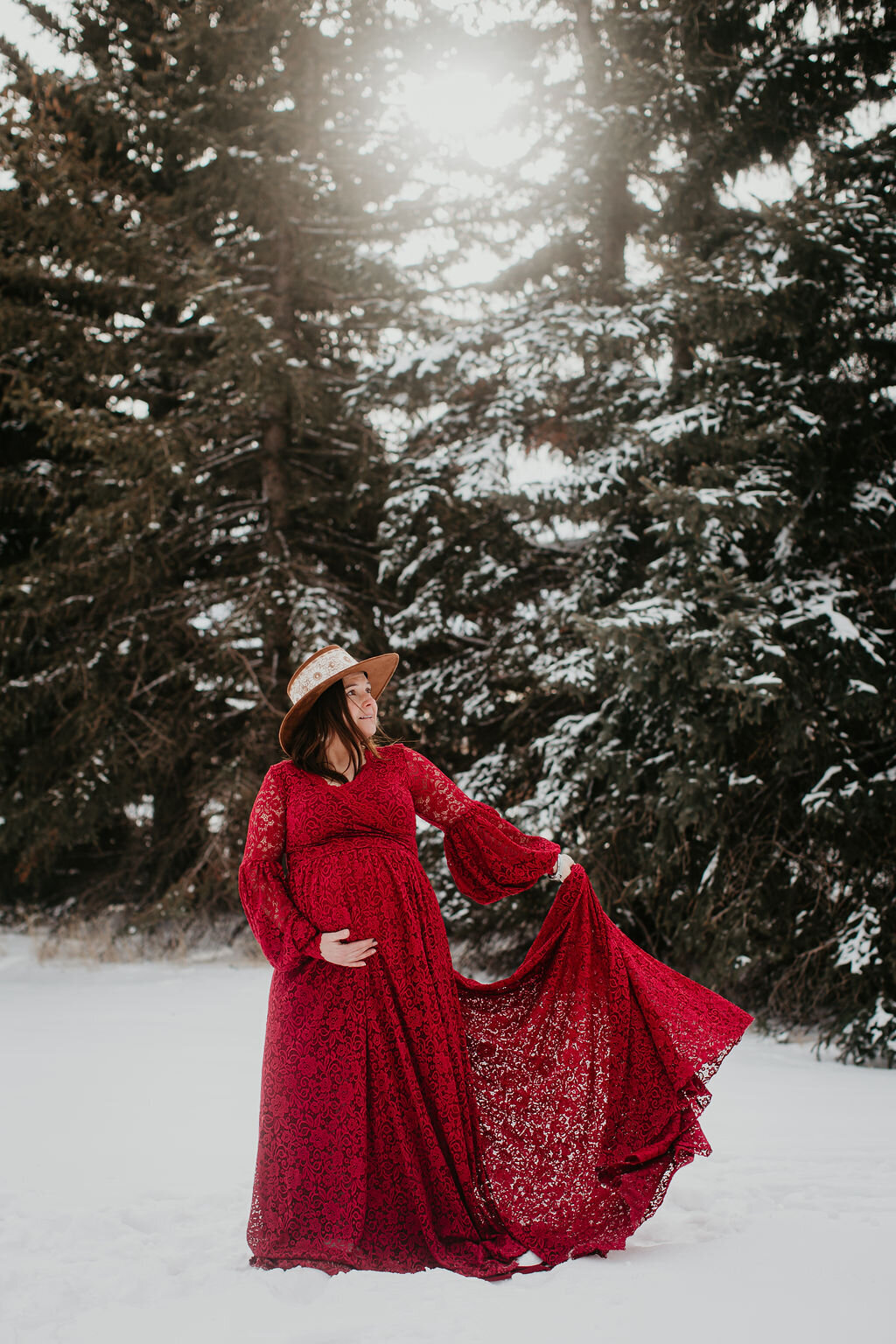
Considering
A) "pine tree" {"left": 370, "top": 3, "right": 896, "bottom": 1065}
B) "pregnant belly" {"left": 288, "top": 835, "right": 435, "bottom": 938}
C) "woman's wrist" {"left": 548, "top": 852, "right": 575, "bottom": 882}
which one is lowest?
"pregnant belly" {"left": 288, "top": 835, "right": 435, "bottom": 938}

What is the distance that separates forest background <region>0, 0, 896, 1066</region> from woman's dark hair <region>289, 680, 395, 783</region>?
3.03m

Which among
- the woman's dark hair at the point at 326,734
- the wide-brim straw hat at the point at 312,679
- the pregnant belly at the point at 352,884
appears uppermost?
the wide-brim straw hat at the point at 312,679

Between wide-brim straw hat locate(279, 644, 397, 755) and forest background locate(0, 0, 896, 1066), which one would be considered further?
forest background locate(0, 0, 896, 1066)

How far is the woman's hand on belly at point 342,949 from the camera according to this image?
3.00 m

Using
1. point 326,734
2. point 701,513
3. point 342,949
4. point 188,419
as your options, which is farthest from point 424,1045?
point 188,419

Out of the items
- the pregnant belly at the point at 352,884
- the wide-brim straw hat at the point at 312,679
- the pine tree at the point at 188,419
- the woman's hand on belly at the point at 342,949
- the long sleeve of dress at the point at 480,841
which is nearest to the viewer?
the woman's hand on belly at the point at 342,949

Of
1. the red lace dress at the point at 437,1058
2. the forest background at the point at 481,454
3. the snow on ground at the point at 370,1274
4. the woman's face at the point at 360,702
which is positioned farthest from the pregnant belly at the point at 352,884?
the forest background at the point at 481,454

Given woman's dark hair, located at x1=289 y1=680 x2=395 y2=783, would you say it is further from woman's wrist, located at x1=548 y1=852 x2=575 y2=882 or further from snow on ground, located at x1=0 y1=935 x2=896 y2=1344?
snow on ground, located at x1=0 y1=935 x2=896 y2=1344

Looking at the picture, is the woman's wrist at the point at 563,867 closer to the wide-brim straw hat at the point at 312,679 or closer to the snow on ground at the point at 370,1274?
the wide-brim straw hat at the point at 312,679

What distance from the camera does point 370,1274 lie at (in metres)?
2.89

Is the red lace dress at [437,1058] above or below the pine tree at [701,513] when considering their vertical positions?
below

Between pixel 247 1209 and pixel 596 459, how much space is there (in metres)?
5.20

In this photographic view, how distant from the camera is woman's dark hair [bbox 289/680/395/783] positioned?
3258 mm

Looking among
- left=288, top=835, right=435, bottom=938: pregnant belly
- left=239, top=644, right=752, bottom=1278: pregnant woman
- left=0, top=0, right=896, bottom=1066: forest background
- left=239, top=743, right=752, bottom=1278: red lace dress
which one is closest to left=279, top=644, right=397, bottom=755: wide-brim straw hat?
left=239, top=644, right=752, bottom=1278: pregnant woman
